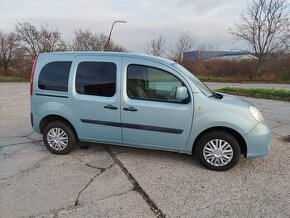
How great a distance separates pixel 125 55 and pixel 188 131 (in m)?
1.58

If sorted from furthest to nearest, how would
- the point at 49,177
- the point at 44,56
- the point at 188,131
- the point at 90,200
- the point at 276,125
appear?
the point at 276,125, the point at 44,56, the point at 188,131, the point at 49,177, the point at 90,200

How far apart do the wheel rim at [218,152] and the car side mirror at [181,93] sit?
794mm

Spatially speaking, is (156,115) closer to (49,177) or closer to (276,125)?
(49,177)

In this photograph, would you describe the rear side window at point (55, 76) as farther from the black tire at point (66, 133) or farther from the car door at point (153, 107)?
the car door at point (153, 107)

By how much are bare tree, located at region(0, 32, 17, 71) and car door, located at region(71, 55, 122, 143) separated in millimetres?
34564

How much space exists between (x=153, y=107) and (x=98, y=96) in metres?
0.95

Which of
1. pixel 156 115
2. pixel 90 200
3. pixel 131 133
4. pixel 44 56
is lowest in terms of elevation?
pixel 90 200

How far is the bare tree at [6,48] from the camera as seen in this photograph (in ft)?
114

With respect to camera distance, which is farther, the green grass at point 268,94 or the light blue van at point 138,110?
the green grass at point 268,94

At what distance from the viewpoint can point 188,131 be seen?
4188mm

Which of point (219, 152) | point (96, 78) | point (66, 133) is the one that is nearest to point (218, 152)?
point (219, 152)

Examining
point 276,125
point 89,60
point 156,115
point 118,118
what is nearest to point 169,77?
point 156,115

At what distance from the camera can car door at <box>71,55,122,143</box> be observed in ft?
14.4

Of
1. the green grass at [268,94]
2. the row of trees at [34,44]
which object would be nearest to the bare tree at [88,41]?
the row of trees at [34,44]
